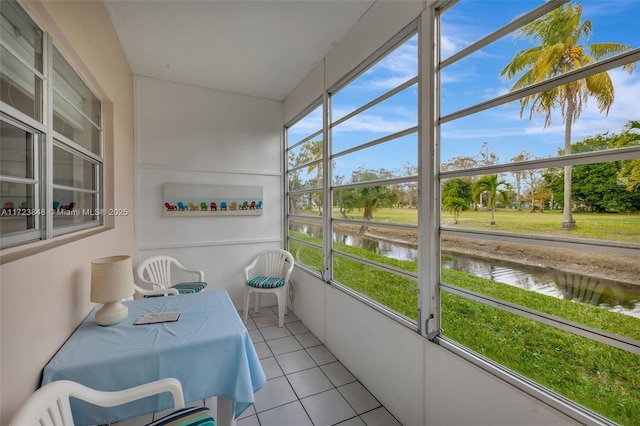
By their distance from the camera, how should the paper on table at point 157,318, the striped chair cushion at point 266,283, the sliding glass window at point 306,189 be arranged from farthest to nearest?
1. the striped chair cushion at point 266,283
2. the sliding glass window at point 306,189
3. the paper on table at point 157,318

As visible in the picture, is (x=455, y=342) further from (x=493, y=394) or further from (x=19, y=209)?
(x=19, y=209)

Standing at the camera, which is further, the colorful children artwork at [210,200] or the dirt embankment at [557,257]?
the colorful children artwork at [210,200]

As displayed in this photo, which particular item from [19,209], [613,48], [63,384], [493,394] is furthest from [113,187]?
[613,48]

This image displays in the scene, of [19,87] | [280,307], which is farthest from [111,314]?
[280,307]

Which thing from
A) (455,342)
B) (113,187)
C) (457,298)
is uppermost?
(113,187)

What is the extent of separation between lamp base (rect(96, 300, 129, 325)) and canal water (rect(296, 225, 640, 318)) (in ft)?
6.32

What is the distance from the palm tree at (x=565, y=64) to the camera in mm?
1058

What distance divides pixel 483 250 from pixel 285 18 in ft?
7.74

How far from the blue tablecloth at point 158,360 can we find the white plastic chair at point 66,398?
10cm

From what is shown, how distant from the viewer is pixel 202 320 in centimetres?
168

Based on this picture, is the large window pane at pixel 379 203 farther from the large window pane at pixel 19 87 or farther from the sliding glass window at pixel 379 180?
the large window pane at pixel 19 87

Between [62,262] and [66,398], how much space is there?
26.2 inches

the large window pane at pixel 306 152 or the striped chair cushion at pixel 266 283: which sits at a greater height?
the large window pane at pixel 306 152

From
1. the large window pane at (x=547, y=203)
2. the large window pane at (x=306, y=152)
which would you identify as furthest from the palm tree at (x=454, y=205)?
the large window pane at (x=306, y=152)
